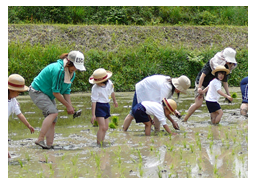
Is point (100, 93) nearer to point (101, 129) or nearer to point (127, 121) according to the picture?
point (101, 129)

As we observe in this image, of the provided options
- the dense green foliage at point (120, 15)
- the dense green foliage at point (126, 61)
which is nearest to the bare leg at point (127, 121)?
the dense green foliage at point (126, 61)

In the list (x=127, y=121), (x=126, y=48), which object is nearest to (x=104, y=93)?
(x=127, y=121)

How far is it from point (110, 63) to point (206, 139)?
1093 centimetres

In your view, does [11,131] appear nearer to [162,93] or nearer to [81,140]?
[81,140]

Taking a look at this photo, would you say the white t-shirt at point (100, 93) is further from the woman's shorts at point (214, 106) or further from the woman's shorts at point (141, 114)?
the woman's shorts at point (214, 106)

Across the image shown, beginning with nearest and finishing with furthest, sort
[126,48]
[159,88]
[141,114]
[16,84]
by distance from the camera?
[16,84] → [141,114] → [159,88] → [126,48]

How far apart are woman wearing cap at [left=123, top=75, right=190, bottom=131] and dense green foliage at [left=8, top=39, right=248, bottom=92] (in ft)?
28.3

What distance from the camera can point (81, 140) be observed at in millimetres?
6852

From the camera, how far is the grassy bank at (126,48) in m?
16.0

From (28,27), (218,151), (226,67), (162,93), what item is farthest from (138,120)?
(28,27)

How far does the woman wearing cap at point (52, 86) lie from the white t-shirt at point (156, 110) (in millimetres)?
1514

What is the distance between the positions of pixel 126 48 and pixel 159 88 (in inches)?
451

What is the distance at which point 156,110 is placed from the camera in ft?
22.4

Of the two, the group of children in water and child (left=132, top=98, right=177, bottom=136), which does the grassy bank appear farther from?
child (left=132, top=98, right=177, bottom=136)
